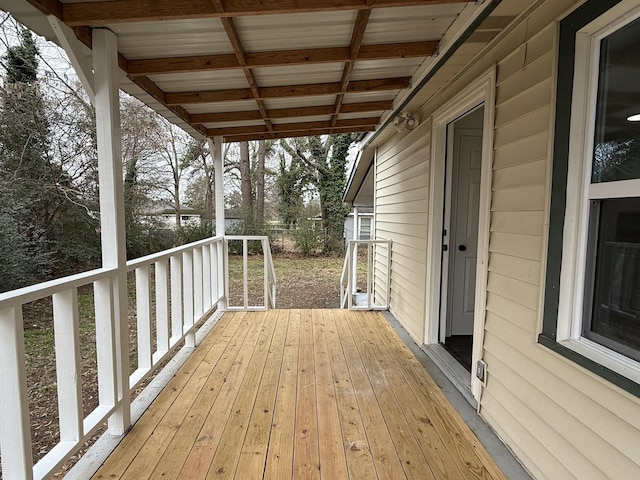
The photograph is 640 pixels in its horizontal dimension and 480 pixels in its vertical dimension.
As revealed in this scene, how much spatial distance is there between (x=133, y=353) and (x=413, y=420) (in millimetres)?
4024

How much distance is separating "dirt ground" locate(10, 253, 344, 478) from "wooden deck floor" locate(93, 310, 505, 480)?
922 mm

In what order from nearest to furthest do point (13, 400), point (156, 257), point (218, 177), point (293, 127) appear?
point (13, 400), point (156, 257), point (293, 127), point (218, 177)

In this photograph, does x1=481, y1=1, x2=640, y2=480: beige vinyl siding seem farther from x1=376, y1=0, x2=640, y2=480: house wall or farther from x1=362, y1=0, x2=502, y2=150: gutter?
x1=362, y1=0, x2=502, y2=150: gutter

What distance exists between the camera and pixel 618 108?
50.9 inches

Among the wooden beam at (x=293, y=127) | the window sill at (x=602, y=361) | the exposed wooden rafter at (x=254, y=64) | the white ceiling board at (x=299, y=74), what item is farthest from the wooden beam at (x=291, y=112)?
the window sill at (x=602, y=361)

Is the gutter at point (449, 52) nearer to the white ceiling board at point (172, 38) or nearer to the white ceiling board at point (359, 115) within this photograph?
the white ceiling board at point (359, 115)

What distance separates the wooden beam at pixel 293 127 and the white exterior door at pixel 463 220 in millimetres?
1252

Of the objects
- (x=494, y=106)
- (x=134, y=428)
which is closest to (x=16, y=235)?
(x=134, y=428)

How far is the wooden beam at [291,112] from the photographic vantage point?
3.46 metres

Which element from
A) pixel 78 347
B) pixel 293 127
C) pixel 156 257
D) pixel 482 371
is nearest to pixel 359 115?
pixel 293 127

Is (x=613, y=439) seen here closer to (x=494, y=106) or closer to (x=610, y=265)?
(x=610, y=265)

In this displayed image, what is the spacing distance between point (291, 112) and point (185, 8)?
1.91 metres

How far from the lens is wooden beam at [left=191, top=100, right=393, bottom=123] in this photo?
346 centimetres

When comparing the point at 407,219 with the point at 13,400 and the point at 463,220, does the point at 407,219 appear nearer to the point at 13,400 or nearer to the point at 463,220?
the point at 463,220
